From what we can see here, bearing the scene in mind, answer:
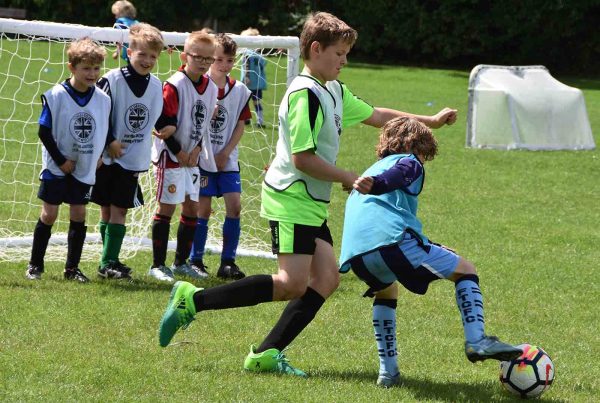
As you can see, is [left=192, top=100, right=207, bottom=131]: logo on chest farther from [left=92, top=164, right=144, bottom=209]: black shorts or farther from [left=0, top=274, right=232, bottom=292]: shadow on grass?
[left=0, top=274, right=232, bottom=292]: shadow on grass

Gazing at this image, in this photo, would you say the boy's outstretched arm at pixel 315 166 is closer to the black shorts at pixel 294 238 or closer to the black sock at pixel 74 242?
the black shorts at pixel 294 238

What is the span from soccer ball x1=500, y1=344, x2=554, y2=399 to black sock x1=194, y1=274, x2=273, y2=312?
3.58ft

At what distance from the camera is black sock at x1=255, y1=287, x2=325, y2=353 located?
496 centimetres

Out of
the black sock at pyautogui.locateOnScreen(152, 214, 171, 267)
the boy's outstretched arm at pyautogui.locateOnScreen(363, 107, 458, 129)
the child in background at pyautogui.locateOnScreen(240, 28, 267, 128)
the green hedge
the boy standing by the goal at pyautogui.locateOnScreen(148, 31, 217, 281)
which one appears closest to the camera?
the boy's outstretched arm at pyautogui.locateOnScreen(363, 107, 458, 129)

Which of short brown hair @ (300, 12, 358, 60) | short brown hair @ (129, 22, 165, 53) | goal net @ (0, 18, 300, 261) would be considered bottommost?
goal net @ (0, 18, 300, 261)

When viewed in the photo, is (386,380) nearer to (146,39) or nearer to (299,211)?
(299,211)

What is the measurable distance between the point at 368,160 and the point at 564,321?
7.48 meters

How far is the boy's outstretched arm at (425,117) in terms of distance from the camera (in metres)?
5.23

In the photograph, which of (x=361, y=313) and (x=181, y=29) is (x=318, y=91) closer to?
(x=361, y=313)

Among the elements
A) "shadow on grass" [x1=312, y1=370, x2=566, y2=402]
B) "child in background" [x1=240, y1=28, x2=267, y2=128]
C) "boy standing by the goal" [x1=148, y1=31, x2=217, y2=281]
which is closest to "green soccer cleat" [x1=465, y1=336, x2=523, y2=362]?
"shadow on grass" [x1=312, y1=370, x2=566, y2=402]

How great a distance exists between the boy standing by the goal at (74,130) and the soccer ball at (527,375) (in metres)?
3.03

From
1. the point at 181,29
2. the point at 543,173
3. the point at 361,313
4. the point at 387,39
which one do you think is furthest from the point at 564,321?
the point at 181,29

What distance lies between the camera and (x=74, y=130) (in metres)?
6.64

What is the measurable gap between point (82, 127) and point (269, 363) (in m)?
2.40
